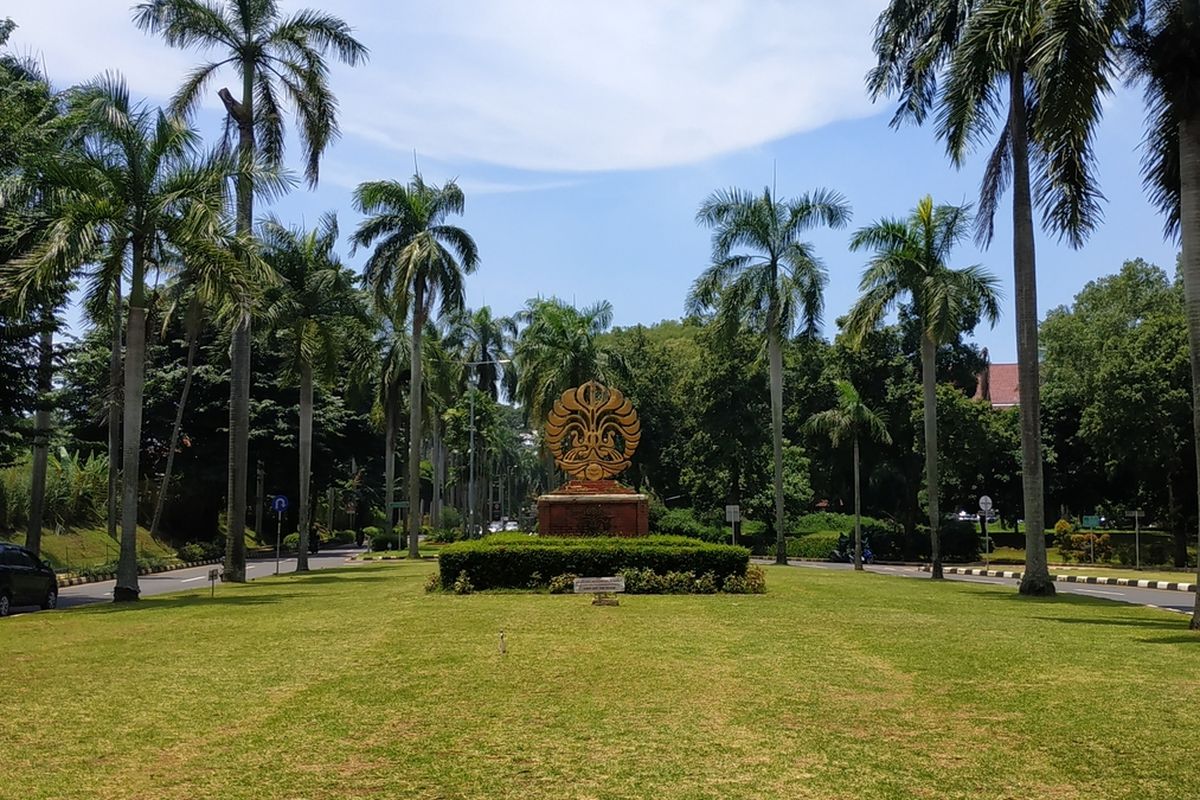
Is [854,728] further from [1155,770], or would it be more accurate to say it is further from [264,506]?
[264,506]

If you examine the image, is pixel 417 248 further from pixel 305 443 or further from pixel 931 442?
pixel 931 442

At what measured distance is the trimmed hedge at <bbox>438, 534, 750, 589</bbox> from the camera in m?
20.6

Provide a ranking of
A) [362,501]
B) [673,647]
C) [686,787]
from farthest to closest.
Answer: [362,501], [673,647], [686,787]

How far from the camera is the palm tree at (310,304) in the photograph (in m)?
33.9

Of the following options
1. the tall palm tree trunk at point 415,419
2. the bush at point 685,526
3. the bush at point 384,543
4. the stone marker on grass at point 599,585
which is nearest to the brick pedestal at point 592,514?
the stone marker on grass at point 599,585

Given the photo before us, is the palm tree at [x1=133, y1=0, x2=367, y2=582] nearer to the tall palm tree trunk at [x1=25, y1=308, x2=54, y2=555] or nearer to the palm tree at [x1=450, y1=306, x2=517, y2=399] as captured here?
the tall palm tree trunk at [x1=25, y1=308, x2=54, y2=555]

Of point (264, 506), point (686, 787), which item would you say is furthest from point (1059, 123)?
point (264, 506)

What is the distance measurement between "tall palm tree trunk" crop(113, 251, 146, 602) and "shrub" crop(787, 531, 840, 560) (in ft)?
118

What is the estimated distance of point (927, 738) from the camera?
311 inches

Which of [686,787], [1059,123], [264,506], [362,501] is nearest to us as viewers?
[686,787]

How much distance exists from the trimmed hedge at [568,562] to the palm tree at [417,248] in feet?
62.4

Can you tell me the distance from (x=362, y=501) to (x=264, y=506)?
21.5 meters

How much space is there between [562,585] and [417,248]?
21422mm

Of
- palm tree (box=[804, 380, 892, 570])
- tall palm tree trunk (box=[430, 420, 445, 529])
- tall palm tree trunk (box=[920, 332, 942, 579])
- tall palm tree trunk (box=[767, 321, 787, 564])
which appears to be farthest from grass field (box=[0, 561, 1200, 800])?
tall palm tree trunk (box=[430, 420, 445, 529])
